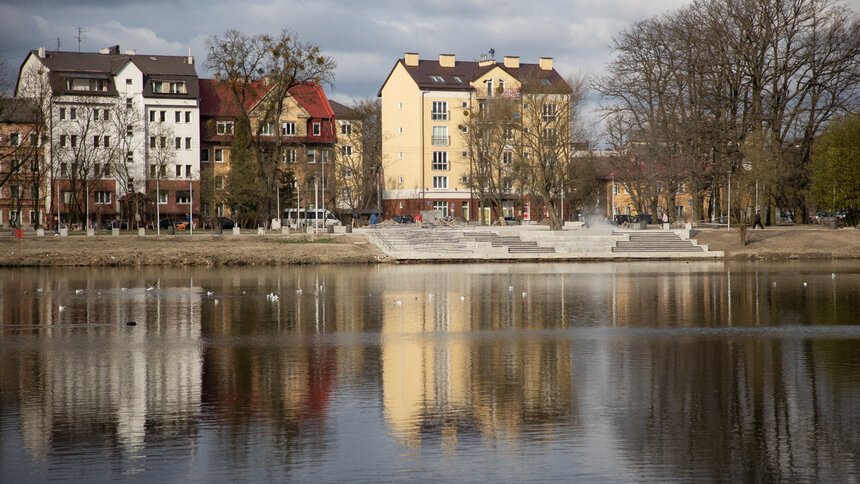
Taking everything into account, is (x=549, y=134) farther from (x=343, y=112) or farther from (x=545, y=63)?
(x=343, y=112)

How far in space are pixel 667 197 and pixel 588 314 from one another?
44779 mm

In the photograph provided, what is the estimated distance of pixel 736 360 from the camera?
17.7 m

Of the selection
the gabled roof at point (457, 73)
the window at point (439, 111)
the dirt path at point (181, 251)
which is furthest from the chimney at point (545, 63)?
the dirt path at point (181, 251)

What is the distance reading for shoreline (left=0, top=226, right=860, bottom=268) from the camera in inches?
2016

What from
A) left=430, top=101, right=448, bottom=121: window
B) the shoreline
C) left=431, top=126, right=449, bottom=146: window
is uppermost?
left=430, top=101, right=448, bottom=121: window

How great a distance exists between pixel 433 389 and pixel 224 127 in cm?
8117

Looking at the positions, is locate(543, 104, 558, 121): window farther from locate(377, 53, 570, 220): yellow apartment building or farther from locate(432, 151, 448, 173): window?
locate(432, 151, 448, 173): window

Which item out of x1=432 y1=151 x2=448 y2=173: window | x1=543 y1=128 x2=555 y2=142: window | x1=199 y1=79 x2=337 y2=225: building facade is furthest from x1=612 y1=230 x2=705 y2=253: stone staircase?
x1=432 y1=151 x2=448 y2=173: window

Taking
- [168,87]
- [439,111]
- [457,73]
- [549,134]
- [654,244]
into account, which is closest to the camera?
[654,244]

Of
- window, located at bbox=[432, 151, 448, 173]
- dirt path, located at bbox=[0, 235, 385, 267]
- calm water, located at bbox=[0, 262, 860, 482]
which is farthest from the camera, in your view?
window, located at bbox=[432, 151, 448, 173]

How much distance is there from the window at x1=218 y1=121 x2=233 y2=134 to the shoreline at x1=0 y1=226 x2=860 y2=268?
116 feet

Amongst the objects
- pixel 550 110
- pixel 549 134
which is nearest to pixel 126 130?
pixel 550 110

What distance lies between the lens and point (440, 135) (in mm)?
96000

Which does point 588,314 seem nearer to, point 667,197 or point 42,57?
point 667,197
